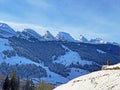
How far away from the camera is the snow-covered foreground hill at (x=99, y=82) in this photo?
48.3 feet

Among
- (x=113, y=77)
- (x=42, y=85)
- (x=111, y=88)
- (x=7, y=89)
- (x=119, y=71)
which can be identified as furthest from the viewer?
(x=42, y=85)

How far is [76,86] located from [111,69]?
92.0 inches

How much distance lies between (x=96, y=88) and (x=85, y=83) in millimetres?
1217

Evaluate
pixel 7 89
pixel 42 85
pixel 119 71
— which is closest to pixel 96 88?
pixel 119 71

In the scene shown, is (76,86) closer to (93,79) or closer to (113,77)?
(93,79)

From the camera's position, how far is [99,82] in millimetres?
15328

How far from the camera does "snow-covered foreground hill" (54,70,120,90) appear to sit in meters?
14.7

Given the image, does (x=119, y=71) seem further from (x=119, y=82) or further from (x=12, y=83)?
(x=12, y=83)

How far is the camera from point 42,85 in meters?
171

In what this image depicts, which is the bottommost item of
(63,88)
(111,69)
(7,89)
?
(7,89)

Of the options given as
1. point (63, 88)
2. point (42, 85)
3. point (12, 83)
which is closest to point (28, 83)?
point (42, 85)

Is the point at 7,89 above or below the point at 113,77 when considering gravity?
below

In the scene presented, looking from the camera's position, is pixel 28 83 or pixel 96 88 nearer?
pixel 96 88

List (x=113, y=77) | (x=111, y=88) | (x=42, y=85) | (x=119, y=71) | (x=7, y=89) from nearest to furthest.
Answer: (x=111, y=88), (x=113, y=77), (x=119, y=71), (x=7, y=89), (x=42, y=85)
